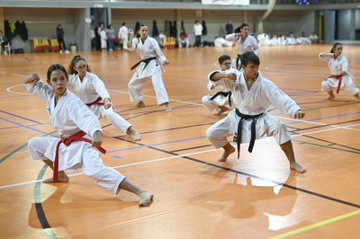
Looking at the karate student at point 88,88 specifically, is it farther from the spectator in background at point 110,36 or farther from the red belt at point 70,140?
the spectator in background at point 110,36

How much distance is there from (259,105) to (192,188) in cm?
115

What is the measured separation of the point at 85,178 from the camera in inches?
206

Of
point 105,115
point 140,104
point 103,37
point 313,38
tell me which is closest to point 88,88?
point 105,115

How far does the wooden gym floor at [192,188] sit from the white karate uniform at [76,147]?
0.90 feet

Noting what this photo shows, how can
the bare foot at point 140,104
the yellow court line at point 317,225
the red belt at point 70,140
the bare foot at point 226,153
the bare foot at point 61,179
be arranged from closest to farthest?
the yellow court line at point 317,225 → the red belt at point 70,140 → the bare foot at point 61,179 → the bare foot at point 226,153 → the bare foot at point 140,104

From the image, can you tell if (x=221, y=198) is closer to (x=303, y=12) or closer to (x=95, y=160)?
(x=95, y=160)

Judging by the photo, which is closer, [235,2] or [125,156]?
[125,156]

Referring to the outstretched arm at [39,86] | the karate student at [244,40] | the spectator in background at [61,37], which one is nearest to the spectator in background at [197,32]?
the spectator in background at [61,37]

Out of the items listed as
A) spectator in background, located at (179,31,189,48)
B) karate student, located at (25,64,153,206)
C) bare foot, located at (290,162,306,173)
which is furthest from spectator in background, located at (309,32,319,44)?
karate student, located at (25,64,153,206)

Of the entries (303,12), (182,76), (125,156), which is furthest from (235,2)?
(125,156)

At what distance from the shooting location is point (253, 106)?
525 centimetres

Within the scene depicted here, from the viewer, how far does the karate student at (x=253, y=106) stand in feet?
16.8

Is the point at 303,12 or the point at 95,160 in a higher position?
the point at 303,12

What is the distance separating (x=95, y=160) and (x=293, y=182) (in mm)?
1894
